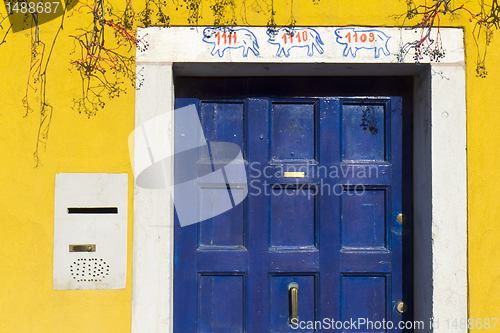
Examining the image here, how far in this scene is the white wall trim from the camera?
2.05 metres

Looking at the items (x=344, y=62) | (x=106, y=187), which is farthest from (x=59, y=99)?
(x=344, y=62)

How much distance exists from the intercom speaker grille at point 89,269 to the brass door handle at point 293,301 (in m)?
1.17

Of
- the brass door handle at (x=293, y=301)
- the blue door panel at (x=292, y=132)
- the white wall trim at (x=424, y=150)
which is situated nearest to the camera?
the white wall trim at (x=424, y=150)

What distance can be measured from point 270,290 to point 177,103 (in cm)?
140

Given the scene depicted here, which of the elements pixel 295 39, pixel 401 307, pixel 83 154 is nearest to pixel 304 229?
pixel 401 307

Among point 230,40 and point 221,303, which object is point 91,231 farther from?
point 230,40

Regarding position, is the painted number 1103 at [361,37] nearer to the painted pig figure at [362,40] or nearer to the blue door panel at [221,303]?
the painted pig figure at [362,40]

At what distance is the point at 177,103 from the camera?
2.28m

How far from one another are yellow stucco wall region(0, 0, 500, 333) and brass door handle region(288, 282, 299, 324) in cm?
102

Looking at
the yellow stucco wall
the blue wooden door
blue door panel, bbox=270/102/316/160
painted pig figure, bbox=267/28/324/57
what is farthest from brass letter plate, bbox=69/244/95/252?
painted pig figure, bbox=267/28/324/57

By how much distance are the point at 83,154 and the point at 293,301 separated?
1.62 m

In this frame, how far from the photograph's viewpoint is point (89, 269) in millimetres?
2080

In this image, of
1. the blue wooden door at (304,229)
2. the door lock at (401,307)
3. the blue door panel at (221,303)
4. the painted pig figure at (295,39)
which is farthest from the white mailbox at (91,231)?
the door lock at (401,307)

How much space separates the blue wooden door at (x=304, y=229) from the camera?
225 cm
